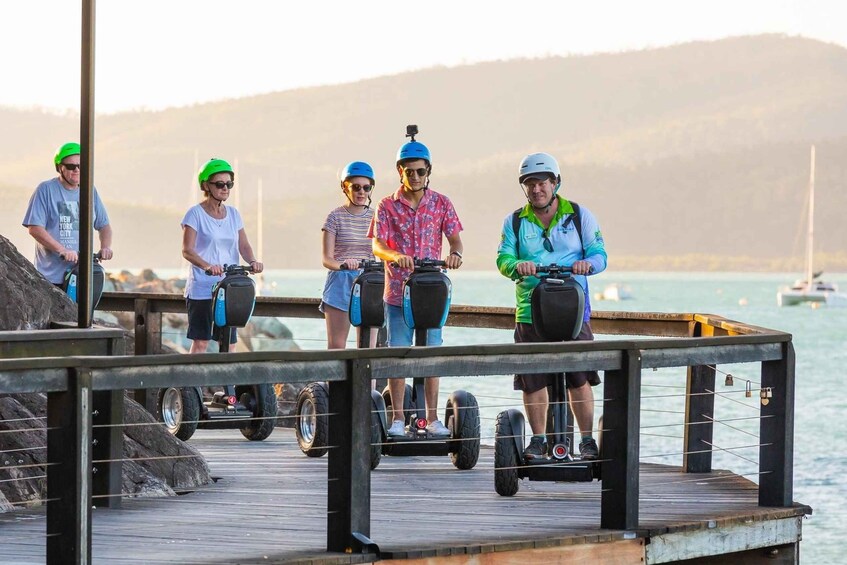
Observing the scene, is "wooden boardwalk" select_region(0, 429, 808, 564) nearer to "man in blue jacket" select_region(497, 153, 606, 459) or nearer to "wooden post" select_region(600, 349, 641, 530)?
"wooden post" select_region(600, 349, 641, 530)

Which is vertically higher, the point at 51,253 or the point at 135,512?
the point at 51,253

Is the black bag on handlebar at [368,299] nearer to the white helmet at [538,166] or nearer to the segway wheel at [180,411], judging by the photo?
the segway wheel at [180,411]

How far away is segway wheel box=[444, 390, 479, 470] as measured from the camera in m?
8.16

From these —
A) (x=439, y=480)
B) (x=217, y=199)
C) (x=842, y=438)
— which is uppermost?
(x=217, y=199)

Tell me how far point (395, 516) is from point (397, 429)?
1.40 meters

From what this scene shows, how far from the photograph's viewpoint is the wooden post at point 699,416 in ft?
28.5

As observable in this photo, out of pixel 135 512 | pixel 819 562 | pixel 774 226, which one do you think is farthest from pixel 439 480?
pixel 774 226

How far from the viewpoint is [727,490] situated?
798cm

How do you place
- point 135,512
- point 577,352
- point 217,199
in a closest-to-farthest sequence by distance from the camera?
1. point 577,352
2. point 135,512
3. point 217,199

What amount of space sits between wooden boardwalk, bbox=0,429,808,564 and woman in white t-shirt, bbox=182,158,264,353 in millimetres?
1117

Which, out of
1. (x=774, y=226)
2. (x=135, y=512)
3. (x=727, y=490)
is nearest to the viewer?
(x=135, y=512)

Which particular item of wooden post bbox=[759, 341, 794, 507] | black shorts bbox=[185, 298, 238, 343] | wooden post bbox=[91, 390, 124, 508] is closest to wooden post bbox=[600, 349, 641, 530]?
wooden post bbox=[759, 341, 794, 507]

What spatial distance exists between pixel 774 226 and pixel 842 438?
136 m

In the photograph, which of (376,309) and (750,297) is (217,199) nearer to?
(376,309)
